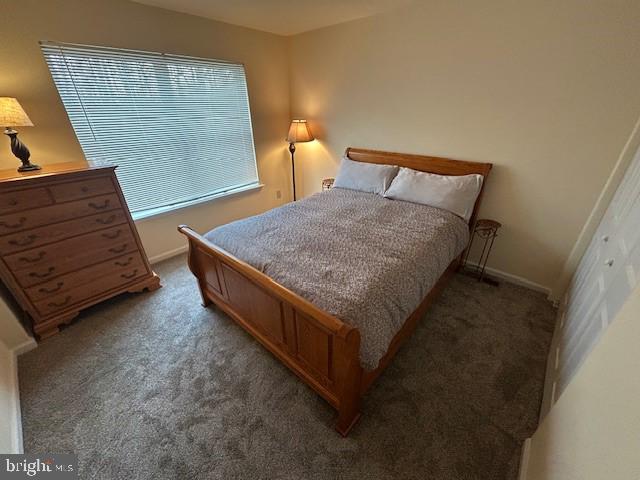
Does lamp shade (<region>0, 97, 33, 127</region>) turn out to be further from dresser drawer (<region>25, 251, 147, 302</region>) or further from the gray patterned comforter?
the gray patterned comforter

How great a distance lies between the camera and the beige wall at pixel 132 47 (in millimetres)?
1692

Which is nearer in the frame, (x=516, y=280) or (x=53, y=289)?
(x=53, y=289)

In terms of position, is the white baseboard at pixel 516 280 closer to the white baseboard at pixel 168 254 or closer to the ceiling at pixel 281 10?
the ceiling at pixel 281 10

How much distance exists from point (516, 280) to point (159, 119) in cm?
361

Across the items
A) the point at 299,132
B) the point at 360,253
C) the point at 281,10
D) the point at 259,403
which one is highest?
the point at 281,10

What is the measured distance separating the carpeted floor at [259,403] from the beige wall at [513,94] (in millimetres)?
848

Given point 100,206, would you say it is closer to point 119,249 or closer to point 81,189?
point 81,189

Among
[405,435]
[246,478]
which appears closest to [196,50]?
[246,478]

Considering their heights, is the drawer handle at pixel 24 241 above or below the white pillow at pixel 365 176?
below

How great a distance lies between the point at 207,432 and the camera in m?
1.29

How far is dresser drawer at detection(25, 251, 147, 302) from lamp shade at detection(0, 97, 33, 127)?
98cm

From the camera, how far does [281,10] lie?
7.35ft

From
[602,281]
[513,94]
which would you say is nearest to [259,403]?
[602,281]

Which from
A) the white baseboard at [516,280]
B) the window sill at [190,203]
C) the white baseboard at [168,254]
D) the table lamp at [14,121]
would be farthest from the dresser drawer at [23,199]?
the white baseboard at [516,280]
